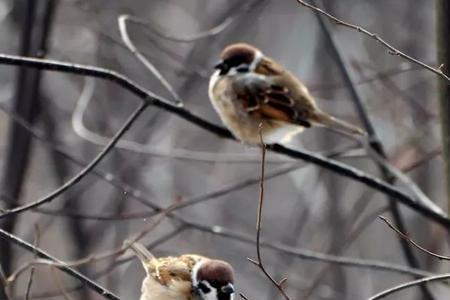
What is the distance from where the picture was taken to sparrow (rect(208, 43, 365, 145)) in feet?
16.1

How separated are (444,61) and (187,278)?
3.99ft

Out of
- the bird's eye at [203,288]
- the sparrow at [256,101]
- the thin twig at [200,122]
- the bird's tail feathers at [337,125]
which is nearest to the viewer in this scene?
the thin twig at [200,122]

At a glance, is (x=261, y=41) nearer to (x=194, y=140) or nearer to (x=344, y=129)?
(x=194, y=140)

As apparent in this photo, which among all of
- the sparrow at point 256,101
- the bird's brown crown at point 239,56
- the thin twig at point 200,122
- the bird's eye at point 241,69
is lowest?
the thin twig at point 200,122

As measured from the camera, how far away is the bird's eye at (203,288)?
370 centimetres

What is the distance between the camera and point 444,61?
11.8ft

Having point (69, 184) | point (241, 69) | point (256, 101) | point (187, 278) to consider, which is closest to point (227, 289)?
point (187, 278)

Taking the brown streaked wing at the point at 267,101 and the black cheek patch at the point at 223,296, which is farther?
the brown streaked wing at the point at 267,101

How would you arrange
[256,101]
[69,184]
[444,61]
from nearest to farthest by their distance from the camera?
1. [69,184]
2. [444,61]
3. [256,101]

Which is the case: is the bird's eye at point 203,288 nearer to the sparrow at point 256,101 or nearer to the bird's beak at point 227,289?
the bird's beak at point 227,289

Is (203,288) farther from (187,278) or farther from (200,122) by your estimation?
(200,122)

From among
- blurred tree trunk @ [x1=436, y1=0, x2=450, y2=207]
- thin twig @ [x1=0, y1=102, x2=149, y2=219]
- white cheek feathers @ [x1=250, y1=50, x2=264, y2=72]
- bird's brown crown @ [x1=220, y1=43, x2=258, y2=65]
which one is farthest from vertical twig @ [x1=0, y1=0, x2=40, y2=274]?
blurred tree trunk @ [x1=436, y1=0, x2=450, y2=207]

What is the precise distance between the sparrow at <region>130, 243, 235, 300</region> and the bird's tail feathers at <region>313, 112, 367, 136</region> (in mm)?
961

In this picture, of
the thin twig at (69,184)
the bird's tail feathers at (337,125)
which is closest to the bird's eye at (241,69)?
the bird's tail feathers at (337,125)
